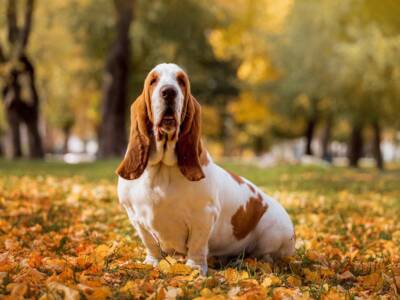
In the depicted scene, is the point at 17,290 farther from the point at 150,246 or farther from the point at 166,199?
the point at 150,246

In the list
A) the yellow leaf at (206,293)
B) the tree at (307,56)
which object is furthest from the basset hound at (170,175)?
the tree at (307,56)

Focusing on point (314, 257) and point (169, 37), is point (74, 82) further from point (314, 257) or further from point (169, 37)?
point (314, 257)

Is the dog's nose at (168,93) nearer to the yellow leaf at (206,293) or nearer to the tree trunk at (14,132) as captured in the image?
the yellow leaf at (206,293)

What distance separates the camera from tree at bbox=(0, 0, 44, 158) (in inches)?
790

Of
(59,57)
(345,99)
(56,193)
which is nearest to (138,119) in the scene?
(56,193)

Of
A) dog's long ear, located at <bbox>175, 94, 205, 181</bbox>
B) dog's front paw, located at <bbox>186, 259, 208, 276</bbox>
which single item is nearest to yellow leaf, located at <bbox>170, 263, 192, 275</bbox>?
dog's front paw, located at <bbox>186, 259, 208, 276</bbox>

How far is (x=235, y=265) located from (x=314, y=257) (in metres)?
0.78

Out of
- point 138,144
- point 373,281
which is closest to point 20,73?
point 138,144

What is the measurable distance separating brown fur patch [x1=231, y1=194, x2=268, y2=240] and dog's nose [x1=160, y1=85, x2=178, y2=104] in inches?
47.8

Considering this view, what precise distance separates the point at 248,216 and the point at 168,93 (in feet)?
4.57

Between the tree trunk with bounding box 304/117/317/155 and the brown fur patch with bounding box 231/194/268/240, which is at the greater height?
the brown fur patch with bounding box 231/194/268/240

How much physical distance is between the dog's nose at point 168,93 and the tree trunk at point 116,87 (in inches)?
698

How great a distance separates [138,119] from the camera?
386 cm

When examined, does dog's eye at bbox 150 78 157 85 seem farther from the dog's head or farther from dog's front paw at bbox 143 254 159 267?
dog's front paw at bbox 143 254 159 267
